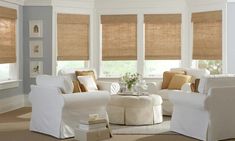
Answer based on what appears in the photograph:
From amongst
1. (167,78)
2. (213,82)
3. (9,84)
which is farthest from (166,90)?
(9,84)

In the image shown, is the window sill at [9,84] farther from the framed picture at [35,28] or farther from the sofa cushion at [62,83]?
the sofa cushion at [62,83]

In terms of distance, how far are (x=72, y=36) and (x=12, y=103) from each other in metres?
2.11

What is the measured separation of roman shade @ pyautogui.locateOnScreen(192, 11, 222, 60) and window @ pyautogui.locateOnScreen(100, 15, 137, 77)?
1480 mm

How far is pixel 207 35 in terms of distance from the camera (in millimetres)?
9031

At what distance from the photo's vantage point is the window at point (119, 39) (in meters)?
9.77

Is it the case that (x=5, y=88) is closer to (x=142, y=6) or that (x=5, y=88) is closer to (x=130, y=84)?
(x=130, y=84)

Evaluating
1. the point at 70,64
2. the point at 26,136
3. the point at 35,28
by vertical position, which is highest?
the point at 35,28

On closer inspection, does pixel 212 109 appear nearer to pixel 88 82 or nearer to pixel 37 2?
pixel 88 82

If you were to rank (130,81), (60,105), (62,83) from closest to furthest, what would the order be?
(60,105), (62,83), (130,81)

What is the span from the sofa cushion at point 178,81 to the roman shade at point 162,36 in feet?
4.35

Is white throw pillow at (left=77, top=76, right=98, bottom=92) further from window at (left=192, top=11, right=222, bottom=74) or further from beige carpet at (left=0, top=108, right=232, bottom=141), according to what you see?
window at (left=192, top=11, right=222, bottom=74)

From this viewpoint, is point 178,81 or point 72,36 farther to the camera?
point 72,36

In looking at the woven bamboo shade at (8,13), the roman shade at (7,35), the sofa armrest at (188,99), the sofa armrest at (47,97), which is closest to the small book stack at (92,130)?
the sofa armrest at (47,97)

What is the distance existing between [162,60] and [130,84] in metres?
2.47
